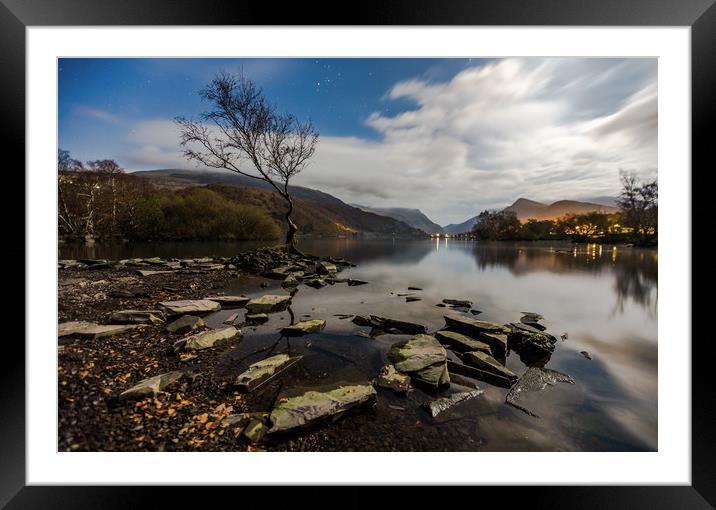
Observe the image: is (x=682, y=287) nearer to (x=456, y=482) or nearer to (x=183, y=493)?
(x=456, y=482)

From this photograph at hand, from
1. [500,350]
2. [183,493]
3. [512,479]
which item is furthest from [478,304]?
[183,493]

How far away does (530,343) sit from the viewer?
435 cm

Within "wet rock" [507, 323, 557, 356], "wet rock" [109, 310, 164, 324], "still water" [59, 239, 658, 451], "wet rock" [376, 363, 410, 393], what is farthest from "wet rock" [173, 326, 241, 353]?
"wet rock" [507, 323, 557, 356]

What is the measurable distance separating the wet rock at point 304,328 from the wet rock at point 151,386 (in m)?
1.78

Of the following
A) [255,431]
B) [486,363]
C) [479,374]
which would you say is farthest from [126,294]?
[486,363]

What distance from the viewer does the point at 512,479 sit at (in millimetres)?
2115

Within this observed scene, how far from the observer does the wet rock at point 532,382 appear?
2.85 metres

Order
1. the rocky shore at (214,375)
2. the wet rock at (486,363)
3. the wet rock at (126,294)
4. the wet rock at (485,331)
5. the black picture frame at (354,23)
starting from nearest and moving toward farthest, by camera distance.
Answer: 1. the black picture frame at (354,23)
2. the rocky shore at (214,375)
3. the wet rock at (486,363)
4. the wet rock at (485,331)
5. the wet rock at (126,294)

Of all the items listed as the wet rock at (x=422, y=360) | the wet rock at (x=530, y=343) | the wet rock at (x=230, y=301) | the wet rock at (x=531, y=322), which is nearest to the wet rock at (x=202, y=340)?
the wet rock at (x=230, y=301)

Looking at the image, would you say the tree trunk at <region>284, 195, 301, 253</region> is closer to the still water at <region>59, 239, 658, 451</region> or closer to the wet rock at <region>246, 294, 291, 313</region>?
the still water at <region>59, 239, 658, 451</region>

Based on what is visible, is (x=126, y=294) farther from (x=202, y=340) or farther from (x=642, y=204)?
(x=642, y=204)

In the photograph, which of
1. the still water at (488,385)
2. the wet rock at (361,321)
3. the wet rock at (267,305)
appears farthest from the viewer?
the wet rock at (267,305)

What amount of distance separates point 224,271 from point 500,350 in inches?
391

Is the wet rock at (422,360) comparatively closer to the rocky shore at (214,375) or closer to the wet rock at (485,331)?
the rocky shore at (214,375)
